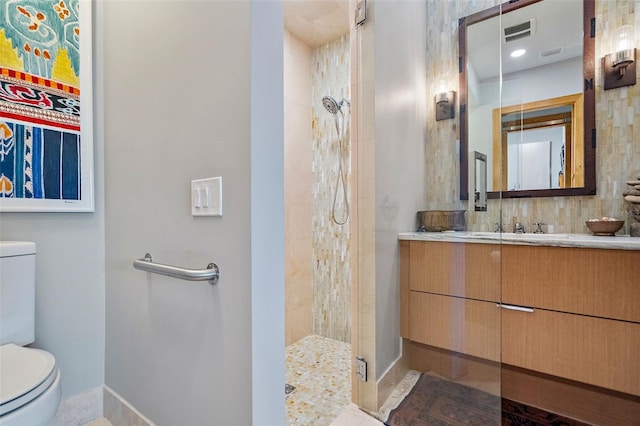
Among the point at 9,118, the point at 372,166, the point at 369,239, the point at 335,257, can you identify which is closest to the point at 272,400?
the point at 369,239

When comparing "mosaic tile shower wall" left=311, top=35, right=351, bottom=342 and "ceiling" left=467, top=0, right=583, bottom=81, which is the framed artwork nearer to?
"mosaic tile shower wall" left=311, top=35, right=351, bottom=342

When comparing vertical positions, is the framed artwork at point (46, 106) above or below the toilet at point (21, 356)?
above

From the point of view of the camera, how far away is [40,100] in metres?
1.24

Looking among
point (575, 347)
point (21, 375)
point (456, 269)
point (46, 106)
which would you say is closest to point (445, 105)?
point (456, 269)

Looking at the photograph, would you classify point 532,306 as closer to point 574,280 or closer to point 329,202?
point 574,280

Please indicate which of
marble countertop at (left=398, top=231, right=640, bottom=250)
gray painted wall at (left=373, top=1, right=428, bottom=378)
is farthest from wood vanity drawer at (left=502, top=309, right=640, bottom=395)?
gray painted wall at (left=373, top=1, right=428, bottom=378)

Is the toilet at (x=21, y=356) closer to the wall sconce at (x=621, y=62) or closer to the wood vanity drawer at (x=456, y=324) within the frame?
the wood vanity drawer at (x=456, y=324)

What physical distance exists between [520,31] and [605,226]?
4.20 feet

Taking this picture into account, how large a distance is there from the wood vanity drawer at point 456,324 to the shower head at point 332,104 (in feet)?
4.81

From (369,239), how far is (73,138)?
1.46 meters

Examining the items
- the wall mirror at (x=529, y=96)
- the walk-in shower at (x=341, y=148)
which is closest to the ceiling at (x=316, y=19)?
the walk-in shower at (x=341, y=148)

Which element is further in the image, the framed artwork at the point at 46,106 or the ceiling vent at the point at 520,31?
the ceiling vent at the point at 520,31

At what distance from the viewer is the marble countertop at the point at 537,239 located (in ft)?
4.30

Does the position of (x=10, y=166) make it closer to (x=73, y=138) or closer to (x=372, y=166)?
(x=73, y=138)
